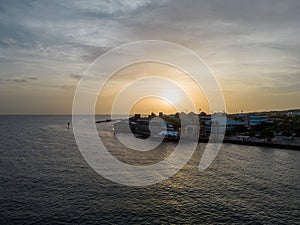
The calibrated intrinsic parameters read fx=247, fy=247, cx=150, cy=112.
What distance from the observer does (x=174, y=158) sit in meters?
41.0

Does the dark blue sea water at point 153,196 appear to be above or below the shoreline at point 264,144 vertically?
below

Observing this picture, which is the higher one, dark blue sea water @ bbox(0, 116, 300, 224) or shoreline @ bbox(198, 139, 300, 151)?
shoreline @ bbox(198, 139, 300, 151)

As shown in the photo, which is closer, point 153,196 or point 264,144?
point 153,196

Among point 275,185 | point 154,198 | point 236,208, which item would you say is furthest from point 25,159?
point 275,185

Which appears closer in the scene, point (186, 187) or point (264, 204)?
point (264, 204)

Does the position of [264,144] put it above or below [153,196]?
above

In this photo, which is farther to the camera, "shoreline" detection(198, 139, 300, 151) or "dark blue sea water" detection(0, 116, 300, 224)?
"shoreline" detection(198, 139, 300, 151)

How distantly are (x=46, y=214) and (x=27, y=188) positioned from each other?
6.81m

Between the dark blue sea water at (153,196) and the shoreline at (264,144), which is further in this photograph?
the shoreline at (264,144)

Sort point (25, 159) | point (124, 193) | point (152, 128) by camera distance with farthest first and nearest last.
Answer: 1. point (152, 128)
2. point (25, 159)
3. point (124, 193)

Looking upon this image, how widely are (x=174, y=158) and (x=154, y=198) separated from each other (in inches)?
782

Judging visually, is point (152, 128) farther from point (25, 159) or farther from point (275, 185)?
point (275, 185)

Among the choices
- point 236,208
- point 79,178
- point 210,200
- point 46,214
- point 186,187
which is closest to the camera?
point 46,214

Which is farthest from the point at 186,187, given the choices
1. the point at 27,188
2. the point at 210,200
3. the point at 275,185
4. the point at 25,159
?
the point at 25,159
